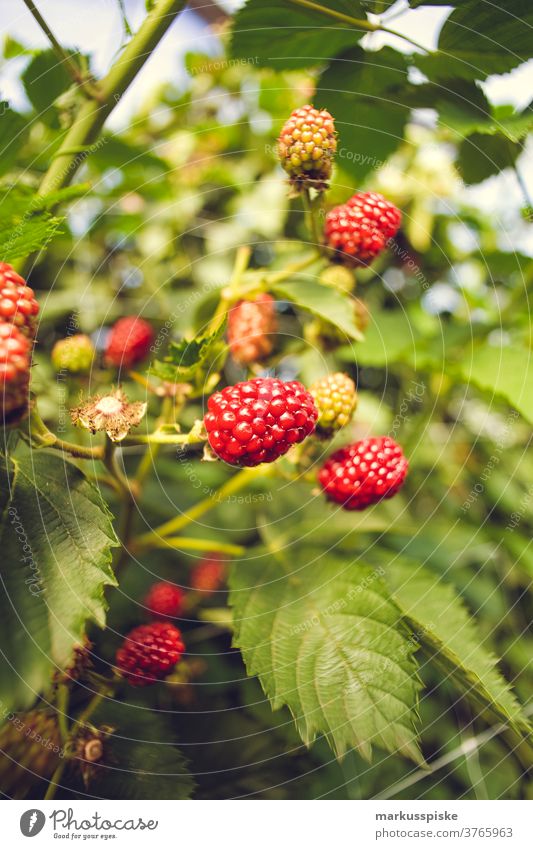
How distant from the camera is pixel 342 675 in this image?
0.58m

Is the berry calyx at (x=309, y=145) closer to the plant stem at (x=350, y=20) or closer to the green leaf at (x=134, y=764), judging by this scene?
the plant stem at (x=350, y=20)

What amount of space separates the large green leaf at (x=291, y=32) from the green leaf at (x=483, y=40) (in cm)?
10

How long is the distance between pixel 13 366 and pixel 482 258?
3.38ft

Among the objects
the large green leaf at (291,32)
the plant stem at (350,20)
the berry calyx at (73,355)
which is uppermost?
the large green leaf at (291,32)

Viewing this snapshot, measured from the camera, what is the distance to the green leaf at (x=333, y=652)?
1.80ft

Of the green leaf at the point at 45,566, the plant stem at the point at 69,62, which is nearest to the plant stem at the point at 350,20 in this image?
the plant stem at the point at 69,62

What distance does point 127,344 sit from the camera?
776 mm

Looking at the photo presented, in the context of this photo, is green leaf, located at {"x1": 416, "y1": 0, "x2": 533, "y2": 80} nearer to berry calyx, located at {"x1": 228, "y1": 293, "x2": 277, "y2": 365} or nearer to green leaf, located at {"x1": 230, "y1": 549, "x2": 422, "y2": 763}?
berry calyx, located at {"x1": 228, "y1": 293, "x2": 277, "y2": 365}

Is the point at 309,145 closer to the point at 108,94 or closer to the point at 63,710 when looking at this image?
the point at 108,94

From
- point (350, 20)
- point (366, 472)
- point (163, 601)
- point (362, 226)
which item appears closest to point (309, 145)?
point (362, 226)

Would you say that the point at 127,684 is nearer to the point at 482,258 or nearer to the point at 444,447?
the point at 444,447

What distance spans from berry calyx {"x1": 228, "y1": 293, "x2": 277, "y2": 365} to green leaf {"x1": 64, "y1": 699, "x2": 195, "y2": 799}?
0.42 meters
